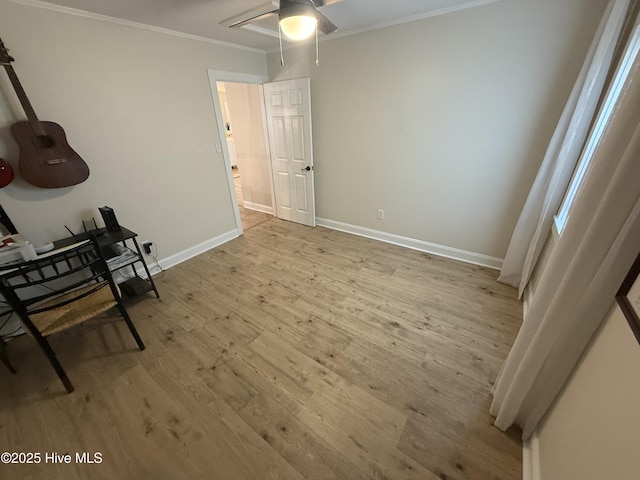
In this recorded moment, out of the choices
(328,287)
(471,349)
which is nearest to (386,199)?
(328,287)

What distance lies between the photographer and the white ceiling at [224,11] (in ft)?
6.08

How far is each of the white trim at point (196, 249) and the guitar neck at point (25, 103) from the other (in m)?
1.47

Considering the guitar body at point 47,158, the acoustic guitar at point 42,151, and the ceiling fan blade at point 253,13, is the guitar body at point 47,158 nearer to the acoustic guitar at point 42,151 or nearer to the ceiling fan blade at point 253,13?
the acoustic guitar at point 42,151

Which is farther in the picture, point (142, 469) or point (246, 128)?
point (246, 128)

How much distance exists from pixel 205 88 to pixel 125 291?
7.47 feet

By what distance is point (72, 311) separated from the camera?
1546mm

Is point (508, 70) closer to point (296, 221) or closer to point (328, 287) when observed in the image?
point (328, 287)

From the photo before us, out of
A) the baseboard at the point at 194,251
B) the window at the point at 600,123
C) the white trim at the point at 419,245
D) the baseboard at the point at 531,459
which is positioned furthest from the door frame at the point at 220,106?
the baseboard at the point at 531,459

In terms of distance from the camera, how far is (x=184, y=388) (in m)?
1.59

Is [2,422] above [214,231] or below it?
below

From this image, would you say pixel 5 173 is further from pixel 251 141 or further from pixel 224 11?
pixel 251 141

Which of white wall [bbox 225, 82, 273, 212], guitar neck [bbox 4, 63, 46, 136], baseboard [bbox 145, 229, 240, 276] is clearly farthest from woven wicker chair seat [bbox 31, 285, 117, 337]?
white wall [bbox 225, 82, 273, 212]

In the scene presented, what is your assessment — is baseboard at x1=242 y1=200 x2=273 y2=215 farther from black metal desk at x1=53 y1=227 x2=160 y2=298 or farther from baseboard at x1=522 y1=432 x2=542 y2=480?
baseboard at x1=522 y1=432 x2=542 y2=480

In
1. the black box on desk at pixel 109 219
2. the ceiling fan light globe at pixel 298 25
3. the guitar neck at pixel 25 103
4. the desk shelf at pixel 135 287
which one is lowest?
the desk shelf at pixel 135 287
